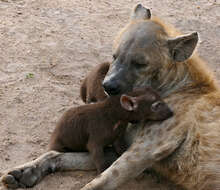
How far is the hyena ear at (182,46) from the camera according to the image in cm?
513

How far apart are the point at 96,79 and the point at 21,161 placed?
1197 mm

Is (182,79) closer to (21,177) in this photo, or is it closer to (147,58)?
(147,58)

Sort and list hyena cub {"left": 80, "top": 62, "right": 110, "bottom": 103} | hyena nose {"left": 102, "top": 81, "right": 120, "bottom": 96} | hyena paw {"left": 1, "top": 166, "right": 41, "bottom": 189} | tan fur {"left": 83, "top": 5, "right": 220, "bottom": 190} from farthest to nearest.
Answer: hyena cub {"left": 80, "top": 62, "right": 110, "bottom": 103}
hyena nose {"left": 102, "top": 81, "right": 120, "bottom": 96}
hyena paw {"left": 1, "top": 166, "right": 41, "bottom": 189}
tan fur {"left": 83, "top": 5, "right": 220, "bottom": 190}

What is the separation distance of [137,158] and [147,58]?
0.99 m

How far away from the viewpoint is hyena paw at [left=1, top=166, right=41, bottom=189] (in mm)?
4859

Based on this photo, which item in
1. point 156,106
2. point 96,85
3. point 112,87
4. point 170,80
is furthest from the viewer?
point 96,85

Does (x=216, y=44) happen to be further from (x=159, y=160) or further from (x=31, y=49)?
(x=159, y=160)

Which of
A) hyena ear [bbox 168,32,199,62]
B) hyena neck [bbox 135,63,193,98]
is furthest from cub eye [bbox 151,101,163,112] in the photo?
hyena ear [bbox 168,32,199,62]

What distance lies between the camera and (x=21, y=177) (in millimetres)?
4930

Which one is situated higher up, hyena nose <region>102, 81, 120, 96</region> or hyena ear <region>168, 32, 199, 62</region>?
hyena ear <region>168, 32, 199, 62</region>

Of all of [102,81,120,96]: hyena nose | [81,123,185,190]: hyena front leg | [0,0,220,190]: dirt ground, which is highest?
[102,81,120,96]: hyena nose

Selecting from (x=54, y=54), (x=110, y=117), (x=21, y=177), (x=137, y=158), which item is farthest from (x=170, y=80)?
(x=54, y=54)

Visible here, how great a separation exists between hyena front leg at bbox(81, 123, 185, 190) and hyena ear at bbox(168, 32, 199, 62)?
0.77 m

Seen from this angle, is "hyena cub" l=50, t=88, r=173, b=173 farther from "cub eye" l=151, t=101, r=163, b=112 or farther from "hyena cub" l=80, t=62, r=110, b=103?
"hyena cub" l=80, t=62, r=110, b=103
